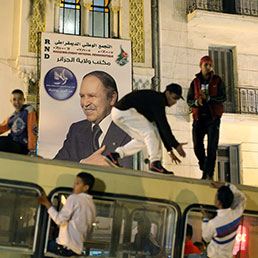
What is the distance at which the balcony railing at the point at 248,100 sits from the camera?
45.9 feet

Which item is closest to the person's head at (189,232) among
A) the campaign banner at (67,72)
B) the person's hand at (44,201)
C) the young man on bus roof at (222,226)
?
the young man on bus roof at (222,226)

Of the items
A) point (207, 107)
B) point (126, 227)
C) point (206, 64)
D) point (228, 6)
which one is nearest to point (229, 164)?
point (228, 6)

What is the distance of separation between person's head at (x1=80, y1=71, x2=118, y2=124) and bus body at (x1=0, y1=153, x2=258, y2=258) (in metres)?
7.49

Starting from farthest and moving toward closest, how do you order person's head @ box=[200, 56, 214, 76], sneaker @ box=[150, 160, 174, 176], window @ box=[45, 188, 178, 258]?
person's head @ box=[200, 56, 214, 76] → sneaker @ box=[150, 160, 174, 176] → window @ box=[45, 188, 178, 258]

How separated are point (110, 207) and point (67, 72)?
27.4 feet

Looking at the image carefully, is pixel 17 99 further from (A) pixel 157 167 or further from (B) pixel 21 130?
(A) pixel 157 167

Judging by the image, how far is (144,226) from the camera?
5.09 m

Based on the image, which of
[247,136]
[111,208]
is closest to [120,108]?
[111,208]

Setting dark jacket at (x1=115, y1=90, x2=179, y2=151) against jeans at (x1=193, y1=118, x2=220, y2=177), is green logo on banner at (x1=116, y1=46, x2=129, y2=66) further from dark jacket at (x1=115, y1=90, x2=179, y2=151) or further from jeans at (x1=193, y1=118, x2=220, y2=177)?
dark jacket at (x1=115, y1=90, x2=179, y2=151)

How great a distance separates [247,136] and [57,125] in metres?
5.05

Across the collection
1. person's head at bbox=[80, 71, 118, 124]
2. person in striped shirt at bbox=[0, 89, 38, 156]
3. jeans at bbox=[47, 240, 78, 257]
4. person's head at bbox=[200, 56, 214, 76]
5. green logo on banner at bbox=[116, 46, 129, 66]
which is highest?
green logo on banner at bbox=[116, 46, 129, 66]

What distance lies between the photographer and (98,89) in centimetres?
1305

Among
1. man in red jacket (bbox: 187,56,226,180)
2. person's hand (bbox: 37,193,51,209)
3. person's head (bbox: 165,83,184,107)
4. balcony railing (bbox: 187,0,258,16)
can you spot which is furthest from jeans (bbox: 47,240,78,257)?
balcony railing (bbox: 187,0,258,16)

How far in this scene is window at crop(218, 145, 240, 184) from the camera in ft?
45.4
